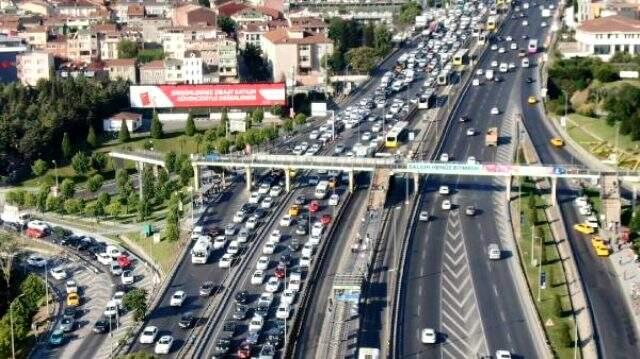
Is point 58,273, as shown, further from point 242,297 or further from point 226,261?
point 242,297

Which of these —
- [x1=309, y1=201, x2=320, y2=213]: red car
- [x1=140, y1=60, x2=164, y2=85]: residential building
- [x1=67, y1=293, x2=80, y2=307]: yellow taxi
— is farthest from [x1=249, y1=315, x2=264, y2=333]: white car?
[x1=140, y1=60, x2=164, y2=85]: residential building

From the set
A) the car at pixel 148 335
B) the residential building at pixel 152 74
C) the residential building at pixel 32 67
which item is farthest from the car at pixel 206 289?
the residential building at pixel 32 67

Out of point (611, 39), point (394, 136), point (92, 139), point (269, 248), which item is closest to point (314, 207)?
point (269, 248)

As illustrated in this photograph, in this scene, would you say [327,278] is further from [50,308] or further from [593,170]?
[593,170]

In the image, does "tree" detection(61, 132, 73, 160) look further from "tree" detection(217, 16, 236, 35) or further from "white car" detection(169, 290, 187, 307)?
"tree" detection(217, 16, 236, 35)

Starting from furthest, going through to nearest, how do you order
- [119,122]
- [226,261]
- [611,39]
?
[611,39], [119,122], [226,261]

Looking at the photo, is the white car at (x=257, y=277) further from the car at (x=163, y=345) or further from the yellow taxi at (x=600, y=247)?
the yellow taxi at (x=600, y=247)

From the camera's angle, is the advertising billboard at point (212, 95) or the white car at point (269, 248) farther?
the advertising billboard at point (212, 95)
